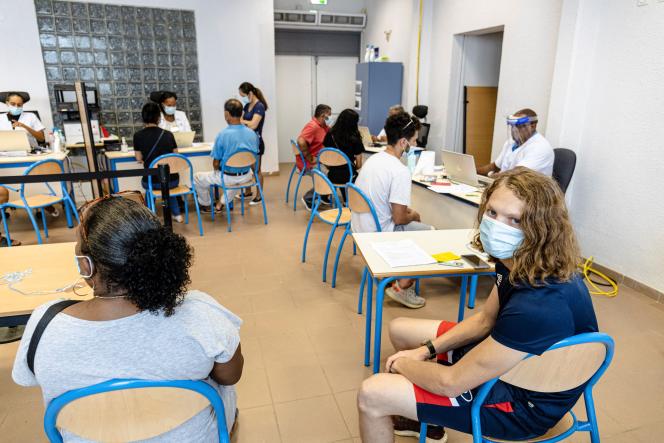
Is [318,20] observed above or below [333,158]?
above

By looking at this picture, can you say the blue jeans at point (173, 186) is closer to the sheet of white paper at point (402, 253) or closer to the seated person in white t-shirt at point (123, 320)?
the sheet of white paper at point (402, 253)

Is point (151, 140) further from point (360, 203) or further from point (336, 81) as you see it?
point (336, 81)

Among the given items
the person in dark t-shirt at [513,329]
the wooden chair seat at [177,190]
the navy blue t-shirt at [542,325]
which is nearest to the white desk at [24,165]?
the wooden chair seat at [177,190]

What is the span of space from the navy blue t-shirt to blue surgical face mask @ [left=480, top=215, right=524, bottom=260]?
0.36 ft

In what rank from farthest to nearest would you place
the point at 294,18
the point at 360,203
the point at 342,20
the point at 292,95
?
the point at 292,95 → the point at 342,20 → the point at 294,18 → the point at 360,203

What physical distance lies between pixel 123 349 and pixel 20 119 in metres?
5.19

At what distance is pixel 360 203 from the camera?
269 cm

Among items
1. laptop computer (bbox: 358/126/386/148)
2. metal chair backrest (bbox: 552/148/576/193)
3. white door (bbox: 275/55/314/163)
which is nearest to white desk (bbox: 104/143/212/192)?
laptop computer (bbox: 358/126/386/148)

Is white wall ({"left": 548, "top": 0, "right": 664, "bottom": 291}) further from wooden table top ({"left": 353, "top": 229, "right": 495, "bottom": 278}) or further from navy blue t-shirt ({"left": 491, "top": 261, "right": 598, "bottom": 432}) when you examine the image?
navy blue t-shirt ({"left": 491, "top": 261, "right": 598, "bottom": 432})

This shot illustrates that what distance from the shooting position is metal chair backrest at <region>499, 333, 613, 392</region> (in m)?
1.05

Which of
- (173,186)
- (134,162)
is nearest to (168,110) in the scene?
(134,162)

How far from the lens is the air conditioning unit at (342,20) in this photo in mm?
7168

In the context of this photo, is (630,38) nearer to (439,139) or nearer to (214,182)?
(439,139)

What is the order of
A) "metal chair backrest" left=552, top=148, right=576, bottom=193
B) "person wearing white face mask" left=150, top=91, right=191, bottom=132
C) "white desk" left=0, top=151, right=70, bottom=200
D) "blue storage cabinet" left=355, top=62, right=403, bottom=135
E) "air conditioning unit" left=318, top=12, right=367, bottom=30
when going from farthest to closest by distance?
"air conditioning unit" left=318, top=12, right=367, bottom=30 → "blue storage cabinet" left=355, top=62, right=403, bottom=135 → "person wearing white face mask" left=150, top=91, right=191, bottom=132 → "white desk" left=0, top=151, right=70, bottom=200 → "metal chair backrest" left=552, top=148, right=576, bottom=193
